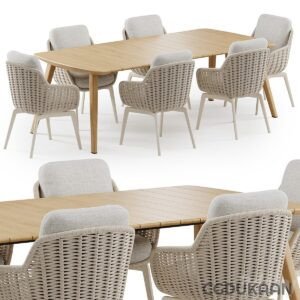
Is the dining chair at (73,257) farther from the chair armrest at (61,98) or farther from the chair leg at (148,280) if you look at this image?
the chair armrest at (61,98)

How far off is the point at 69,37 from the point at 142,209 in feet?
16.1

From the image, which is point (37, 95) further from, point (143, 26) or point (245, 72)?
point (143, 26)

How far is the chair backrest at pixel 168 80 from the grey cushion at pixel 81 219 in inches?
163

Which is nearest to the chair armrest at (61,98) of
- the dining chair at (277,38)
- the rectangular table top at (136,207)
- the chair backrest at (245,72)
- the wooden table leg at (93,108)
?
the wooden table leg at (93,108)

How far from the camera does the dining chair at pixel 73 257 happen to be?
23.3 ft

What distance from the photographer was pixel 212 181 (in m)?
10.8

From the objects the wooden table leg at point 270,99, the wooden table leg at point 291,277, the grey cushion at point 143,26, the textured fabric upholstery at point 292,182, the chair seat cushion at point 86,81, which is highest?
the textured fabric upholstery at point 292,182

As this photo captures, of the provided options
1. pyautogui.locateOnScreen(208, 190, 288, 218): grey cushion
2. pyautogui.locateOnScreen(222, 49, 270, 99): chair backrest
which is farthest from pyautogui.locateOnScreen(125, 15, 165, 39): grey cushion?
pyautogui.locateOnScreen(208, 190, 288, 218): grey cushion

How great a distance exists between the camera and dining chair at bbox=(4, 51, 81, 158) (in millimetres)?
11211

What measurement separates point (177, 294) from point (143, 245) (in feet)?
2.03

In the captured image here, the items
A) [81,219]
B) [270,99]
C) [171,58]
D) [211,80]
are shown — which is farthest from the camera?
[270,99]

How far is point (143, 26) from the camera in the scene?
43.6 feet

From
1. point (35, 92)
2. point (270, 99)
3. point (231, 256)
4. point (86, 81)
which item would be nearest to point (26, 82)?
point (35, 92)

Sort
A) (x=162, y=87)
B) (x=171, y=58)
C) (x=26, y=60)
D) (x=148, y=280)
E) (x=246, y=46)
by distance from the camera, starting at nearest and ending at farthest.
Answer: (x=148, y=280) < (x=26, y=60) < (x=171, y=58) < (x=162, y=87) < (x=246, y=46)
